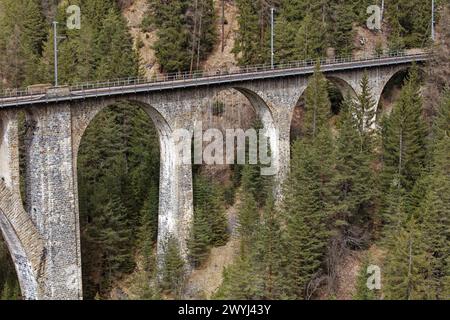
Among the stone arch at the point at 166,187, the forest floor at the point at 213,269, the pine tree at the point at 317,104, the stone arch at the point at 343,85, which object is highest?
the stone arch at the point at 343,85

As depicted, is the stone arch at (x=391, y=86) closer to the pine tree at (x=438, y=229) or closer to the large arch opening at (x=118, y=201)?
the large arch opening at (x=118, y=201)

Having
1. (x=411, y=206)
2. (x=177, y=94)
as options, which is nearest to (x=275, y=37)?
(x=177, y=94)

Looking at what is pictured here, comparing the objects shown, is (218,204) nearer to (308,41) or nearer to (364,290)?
(364,290)

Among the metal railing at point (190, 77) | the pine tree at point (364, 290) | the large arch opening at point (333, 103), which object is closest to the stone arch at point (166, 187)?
the metal railing at point (190, 77)

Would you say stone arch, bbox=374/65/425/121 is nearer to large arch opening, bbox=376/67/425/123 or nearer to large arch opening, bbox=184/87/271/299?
large arch opening, bbox=376/67/425/123
